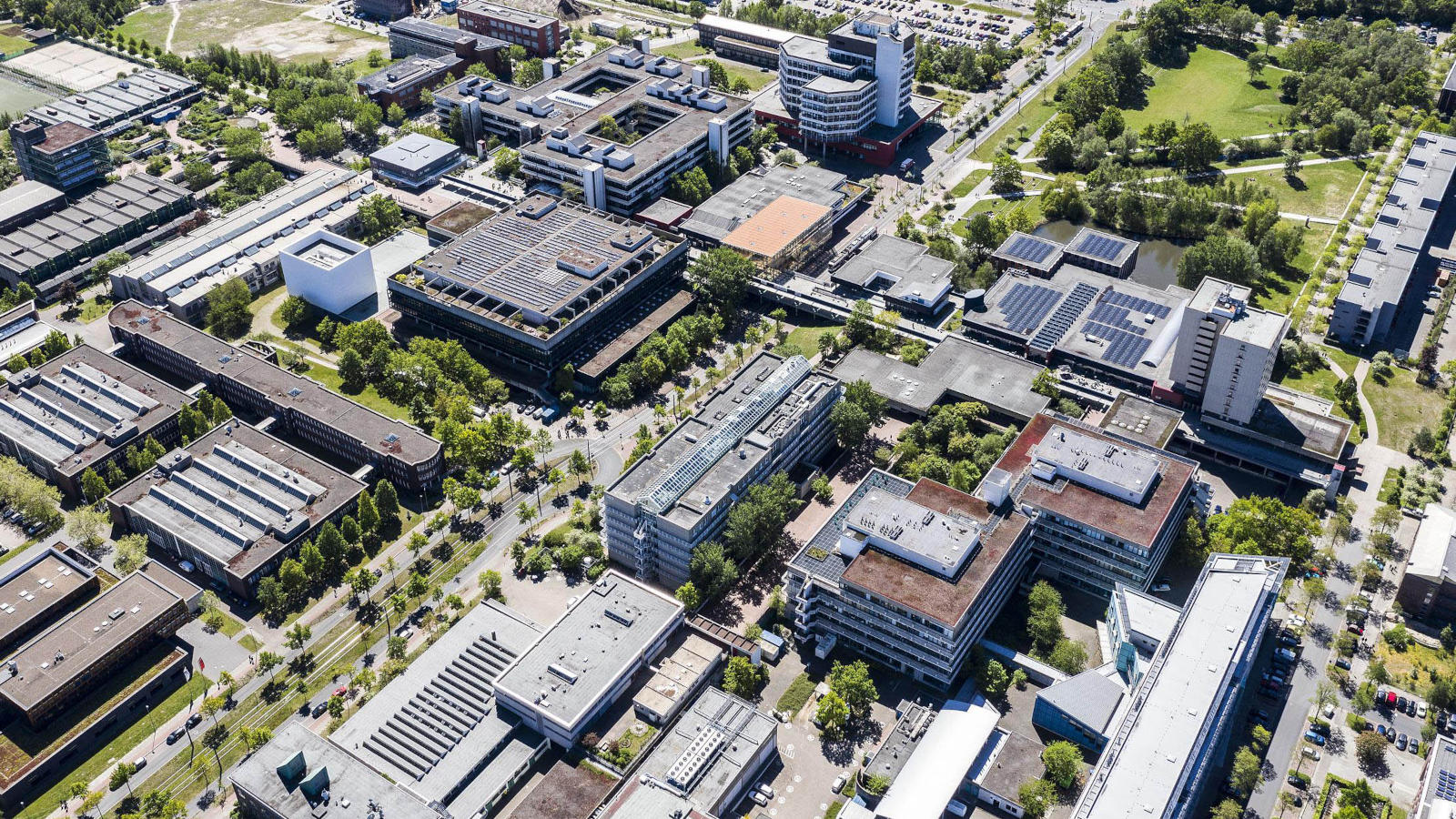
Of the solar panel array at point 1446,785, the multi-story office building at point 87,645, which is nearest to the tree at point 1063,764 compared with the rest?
the solar panel array at point 1446,785

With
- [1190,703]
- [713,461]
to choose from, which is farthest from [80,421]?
[1190,703]

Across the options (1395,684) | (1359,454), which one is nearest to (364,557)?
(1395,684)

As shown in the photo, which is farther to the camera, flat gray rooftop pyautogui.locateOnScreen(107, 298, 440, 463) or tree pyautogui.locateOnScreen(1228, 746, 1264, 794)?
flat gray rooftop pyautogui.locateOnScreen(107, 298, 440, 463)

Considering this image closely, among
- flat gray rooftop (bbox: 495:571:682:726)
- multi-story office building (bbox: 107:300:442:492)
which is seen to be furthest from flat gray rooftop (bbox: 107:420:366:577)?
flat gray rooftop (bbox: 495:571:682:726)

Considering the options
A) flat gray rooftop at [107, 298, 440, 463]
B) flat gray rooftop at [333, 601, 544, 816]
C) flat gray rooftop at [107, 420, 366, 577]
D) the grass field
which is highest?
Answer: flat gray rooftop at [107, 298, 440, 463]

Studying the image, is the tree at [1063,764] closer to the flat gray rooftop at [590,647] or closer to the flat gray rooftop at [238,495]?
the flat gray rooftop at [590,647]

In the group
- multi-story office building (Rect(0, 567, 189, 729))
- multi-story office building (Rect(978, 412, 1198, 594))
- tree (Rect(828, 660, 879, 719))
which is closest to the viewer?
tree (Rect(828, 660, 879, 719))

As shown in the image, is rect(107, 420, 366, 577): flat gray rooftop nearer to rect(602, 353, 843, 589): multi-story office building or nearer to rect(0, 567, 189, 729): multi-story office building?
rect(0, 567, 189, 729): multi-story office building
